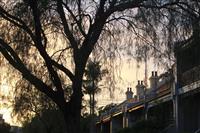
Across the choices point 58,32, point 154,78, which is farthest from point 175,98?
point 58,32

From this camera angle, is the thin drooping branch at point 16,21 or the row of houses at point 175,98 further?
the row of houses at point 175,98

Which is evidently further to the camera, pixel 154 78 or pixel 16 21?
pixel 154 78

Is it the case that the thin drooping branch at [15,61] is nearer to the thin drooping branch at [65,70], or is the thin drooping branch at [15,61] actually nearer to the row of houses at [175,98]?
the thin drooping branch at [65,70]

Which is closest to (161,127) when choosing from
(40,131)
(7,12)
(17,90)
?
(17,90)

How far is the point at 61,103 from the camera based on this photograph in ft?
55.3

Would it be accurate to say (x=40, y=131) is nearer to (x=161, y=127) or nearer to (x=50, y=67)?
(x=161, y=127)

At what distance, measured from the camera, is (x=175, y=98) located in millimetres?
37406

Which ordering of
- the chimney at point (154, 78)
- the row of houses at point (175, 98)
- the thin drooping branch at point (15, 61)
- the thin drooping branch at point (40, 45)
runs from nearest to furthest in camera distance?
the thin drooping branch at point (40, 45) → the thin drooping branch at point (15, 61) → the row of houses at point (175, 98) → the chimney at point (154, 78)

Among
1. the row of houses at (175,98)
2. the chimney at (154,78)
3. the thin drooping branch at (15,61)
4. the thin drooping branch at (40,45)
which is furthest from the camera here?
the chimney at (154,78)

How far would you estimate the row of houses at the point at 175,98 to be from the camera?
16830mm

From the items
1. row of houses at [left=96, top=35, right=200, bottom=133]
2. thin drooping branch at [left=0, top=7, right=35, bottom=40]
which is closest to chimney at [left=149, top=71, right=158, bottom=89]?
row of houses at [left=96, top=35, right=200, bottom=133]

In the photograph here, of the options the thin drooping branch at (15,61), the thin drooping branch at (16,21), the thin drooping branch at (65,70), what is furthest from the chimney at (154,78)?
the thin drooping branch at (16,21)

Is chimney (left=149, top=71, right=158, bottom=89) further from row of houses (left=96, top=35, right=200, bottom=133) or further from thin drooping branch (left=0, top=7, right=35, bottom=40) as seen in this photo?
thin drooping branch (left=0, top=7, right=35, bottom=40)

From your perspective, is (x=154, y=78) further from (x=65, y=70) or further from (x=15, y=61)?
(x=15, y=61)
